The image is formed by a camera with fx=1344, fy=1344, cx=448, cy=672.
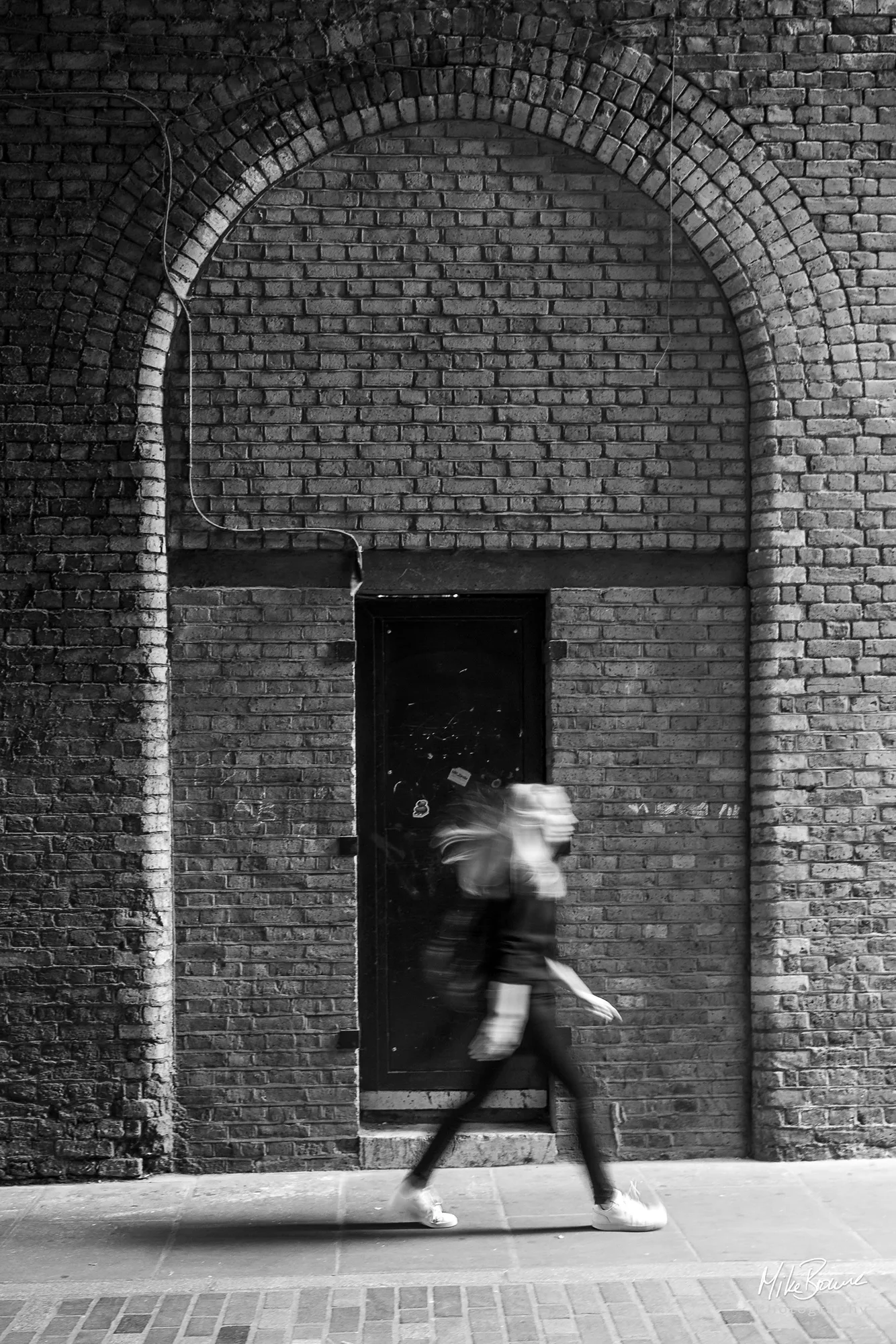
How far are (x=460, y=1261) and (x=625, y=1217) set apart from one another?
656mm

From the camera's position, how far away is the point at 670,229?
6023mm

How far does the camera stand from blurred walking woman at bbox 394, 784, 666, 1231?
16.0ft

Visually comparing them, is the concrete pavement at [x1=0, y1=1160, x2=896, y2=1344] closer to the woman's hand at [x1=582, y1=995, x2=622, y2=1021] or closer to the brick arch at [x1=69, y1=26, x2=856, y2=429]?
the woman's hand at [x1=582, y1=995, x2=622, y2=1021]

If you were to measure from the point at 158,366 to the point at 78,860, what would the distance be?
218 centimetres

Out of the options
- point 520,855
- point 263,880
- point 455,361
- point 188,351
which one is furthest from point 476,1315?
point 188,351

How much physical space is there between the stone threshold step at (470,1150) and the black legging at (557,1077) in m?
0.93

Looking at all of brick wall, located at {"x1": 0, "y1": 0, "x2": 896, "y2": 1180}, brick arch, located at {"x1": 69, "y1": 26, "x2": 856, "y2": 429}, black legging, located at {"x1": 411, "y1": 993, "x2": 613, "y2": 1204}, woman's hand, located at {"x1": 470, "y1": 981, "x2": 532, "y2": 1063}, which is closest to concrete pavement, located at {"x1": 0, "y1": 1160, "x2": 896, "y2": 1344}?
black legging, located at {"x1": 411, "y1": 993, "x2": 613, "y2": 1204}

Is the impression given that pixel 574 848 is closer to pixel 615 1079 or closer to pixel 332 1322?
pixel 615 1079

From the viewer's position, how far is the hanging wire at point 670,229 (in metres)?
5.93

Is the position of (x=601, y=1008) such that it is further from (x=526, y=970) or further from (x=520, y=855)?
(x=520, y=855)

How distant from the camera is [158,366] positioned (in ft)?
19.3

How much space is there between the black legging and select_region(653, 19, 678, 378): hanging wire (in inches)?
115
